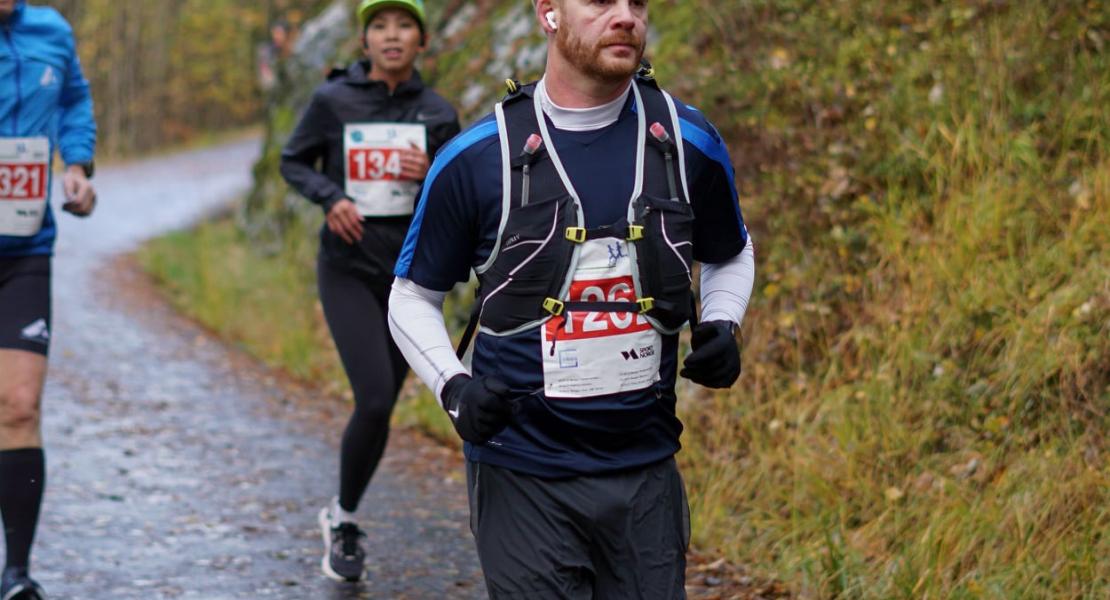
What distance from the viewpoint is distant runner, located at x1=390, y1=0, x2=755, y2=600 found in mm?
3016

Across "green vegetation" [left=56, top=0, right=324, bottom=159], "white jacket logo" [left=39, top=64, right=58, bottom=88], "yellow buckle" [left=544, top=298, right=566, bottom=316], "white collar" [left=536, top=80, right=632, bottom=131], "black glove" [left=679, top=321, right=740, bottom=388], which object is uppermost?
"green vegetation" [left=56, top=0, right=324, bottom=159]

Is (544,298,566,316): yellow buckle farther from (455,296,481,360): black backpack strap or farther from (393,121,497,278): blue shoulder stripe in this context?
(393,121,497,278): blue shoulder stripe

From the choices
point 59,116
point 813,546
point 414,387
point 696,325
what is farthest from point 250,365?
point 696,325

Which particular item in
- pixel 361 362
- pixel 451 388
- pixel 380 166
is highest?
pixel 380 166

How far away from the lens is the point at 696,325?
3254 millimetres

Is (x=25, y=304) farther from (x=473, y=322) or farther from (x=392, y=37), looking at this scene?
(x=473, y=322)

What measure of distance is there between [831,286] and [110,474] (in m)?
4.03

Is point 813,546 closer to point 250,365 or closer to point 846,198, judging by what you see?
point 846,198

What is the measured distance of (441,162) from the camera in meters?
3.14

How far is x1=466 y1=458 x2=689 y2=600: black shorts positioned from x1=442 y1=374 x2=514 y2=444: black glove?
19 cm

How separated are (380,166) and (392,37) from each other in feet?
1.73

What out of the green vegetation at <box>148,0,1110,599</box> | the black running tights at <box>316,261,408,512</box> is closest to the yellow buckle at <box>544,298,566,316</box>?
the green vegetation at <box>148,0,1110,599</box>

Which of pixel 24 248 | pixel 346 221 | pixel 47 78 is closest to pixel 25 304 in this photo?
pixel 24 248

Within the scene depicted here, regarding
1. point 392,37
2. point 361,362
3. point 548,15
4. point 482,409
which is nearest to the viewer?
point 482,409
